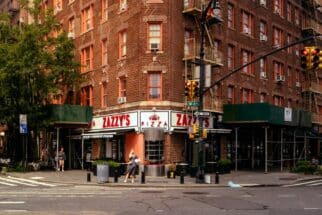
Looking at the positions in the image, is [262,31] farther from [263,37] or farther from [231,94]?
[231,94]

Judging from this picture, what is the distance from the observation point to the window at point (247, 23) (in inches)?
1725

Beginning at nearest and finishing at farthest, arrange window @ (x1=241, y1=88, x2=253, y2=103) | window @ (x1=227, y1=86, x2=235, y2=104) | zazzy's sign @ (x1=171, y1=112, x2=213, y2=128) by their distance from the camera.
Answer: zazzy's sign @ (x1=171, y1=112, x2=213, y2=128), window @ (x1=227, y1=86, x2=235, y2=104), window @ (x1=241, y1=88, x2=253, y2=103)

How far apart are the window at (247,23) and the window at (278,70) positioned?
17.8 ft

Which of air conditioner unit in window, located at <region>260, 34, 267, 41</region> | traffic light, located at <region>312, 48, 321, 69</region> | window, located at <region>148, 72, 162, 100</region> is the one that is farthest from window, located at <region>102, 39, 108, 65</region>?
traffic light, located at <region>312, 48, 321, 69</region>

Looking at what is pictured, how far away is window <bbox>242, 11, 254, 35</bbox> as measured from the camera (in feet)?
144

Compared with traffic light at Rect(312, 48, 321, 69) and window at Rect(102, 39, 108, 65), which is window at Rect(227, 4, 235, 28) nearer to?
window at Rect(102, 39, 108, 65)

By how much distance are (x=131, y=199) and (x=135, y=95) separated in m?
16.9

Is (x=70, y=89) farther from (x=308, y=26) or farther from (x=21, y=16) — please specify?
(x=308, y=26)

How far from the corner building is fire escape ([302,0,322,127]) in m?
3.99

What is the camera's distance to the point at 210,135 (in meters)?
39.4

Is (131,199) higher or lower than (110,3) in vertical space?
lower

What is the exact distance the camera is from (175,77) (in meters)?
35.6

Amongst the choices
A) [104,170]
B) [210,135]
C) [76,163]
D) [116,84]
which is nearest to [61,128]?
[76,163]

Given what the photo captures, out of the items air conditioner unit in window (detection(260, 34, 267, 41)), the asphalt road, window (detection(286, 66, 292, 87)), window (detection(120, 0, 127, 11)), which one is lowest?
the asphalt road
